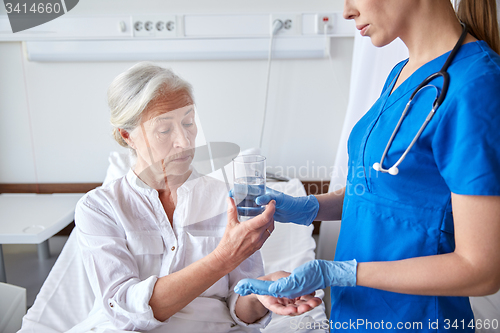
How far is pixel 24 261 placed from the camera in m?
1.79

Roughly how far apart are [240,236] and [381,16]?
21.9 inches

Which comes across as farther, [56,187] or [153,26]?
[56,187]

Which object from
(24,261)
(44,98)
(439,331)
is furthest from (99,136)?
(439,331)

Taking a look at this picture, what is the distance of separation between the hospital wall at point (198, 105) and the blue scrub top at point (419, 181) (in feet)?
1.82

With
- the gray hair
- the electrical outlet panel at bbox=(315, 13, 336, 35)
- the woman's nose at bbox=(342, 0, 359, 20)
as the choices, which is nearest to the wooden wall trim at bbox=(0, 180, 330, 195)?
the gray hair

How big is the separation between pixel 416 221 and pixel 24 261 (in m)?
1.84

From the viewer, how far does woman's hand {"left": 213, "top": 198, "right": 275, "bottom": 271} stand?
0.81 meters

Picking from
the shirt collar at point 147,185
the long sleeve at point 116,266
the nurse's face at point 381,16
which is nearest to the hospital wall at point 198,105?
the shirt collar at point 147,185

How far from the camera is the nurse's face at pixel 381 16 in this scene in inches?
27.8

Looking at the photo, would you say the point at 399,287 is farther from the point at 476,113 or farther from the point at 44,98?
the point at 44,98

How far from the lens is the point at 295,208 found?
1025 mm

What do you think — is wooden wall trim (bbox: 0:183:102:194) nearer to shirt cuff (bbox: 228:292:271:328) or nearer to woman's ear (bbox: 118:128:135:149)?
woman's ear (bbox: 118:128:135:149)

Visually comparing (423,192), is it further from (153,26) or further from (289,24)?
(289,24)

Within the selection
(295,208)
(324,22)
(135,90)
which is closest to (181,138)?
(135,90)
